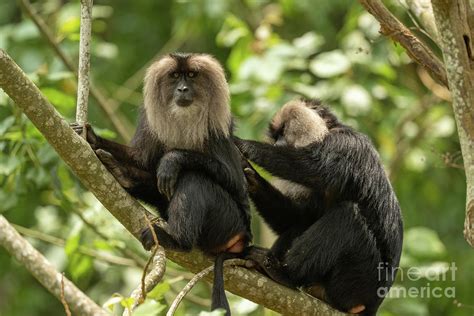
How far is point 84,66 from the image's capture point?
4805 mm

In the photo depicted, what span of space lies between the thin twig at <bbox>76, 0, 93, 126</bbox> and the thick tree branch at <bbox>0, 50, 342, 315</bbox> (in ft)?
1.02

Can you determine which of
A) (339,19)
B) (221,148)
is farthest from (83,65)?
(339,19)

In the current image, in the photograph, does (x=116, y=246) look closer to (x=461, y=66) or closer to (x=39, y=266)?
(x=39, y=266)

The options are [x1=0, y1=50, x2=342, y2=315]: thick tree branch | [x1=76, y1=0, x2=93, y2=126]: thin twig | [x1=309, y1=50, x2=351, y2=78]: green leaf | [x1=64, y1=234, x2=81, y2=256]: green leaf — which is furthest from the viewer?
[x1=309, y1=50, x2=351, y2=78]: green leaf

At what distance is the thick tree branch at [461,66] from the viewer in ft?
14.2

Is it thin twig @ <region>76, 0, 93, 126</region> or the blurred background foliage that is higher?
thin twig @ <region>76, 0, 93, 126</region>

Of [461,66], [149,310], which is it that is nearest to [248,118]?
[461,66]

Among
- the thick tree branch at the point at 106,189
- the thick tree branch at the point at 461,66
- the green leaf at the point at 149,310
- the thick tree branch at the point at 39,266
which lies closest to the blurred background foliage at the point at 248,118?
the thick tree branch at the point at 39,266

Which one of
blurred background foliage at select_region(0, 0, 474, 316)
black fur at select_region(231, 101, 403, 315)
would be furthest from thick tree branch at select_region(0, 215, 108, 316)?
black fur at select_region(231, 101, 403, 315)

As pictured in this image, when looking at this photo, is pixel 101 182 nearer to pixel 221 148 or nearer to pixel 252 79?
pixel 221 148

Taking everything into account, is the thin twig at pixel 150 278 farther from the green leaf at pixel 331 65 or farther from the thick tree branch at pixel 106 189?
the green leaf at pixel 331 65

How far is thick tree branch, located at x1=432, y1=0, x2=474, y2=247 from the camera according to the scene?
4.32m

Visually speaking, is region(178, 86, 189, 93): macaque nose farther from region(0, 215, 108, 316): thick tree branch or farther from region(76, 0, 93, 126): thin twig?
region(0, 215, 108, 316): thick tree branch

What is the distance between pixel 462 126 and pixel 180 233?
159 cm
